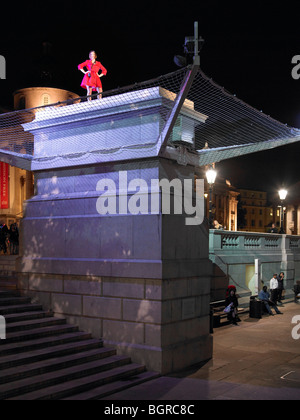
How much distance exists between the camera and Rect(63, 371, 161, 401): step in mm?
7863

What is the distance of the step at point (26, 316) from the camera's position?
9.85 m

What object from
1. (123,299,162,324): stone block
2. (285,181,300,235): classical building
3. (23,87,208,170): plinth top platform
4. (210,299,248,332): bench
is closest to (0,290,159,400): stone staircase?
(123,299,162,324): stone block

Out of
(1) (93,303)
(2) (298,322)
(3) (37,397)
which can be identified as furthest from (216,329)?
(3) (37,397)

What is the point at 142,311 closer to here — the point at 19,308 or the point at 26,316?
the point at 26,316

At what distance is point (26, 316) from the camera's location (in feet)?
33.7

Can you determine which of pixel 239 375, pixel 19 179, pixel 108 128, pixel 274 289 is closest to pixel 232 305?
pixel 274 289

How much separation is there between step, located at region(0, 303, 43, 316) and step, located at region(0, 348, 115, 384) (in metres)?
1.87

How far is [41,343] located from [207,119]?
666 centimetres

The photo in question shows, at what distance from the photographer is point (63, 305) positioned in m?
10.9

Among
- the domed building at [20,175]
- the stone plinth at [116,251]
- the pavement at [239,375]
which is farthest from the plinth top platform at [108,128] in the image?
the domed building at [20,175]

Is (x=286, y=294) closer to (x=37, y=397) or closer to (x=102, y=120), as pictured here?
(x=102, y=120)

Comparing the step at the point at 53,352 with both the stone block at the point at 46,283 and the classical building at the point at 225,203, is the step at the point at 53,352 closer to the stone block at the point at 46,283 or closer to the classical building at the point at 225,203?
the stone block at the point at 46,283

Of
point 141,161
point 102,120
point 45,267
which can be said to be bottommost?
point 45,267

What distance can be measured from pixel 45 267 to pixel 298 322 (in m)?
11.5
